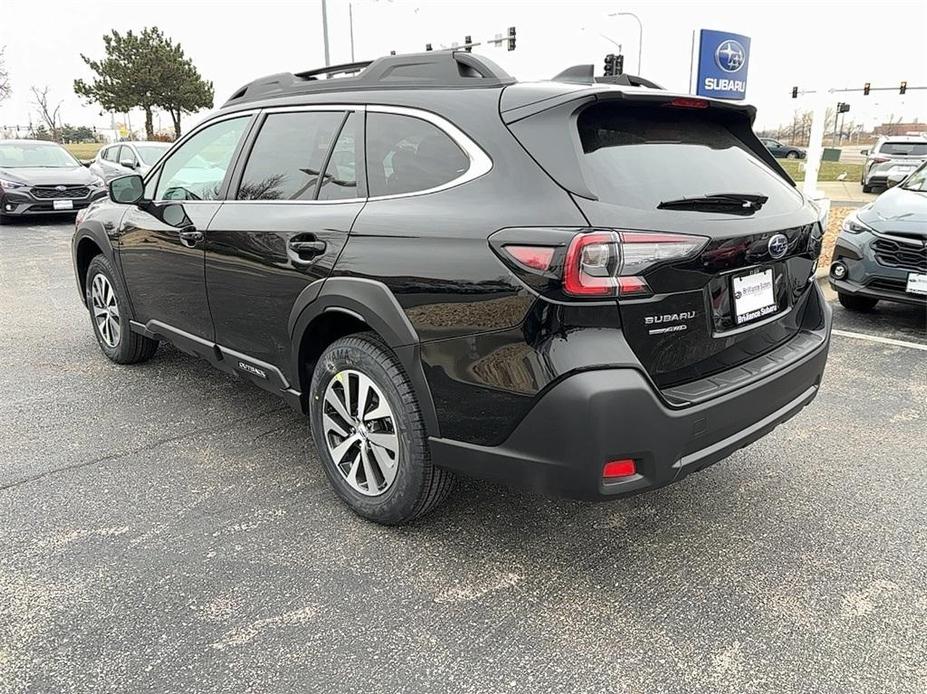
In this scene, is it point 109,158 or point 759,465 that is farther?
point 109,158

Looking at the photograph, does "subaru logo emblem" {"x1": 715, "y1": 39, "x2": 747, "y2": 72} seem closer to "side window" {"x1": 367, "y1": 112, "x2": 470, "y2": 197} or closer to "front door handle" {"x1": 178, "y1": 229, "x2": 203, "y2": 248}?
"front door handle" {"x1": 178, "y1": 229, "x2": 203, "y2": 248}

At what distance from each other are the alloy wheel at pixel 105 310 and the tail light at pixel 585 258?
3461mm

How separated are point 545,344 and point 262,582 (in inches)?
52.3

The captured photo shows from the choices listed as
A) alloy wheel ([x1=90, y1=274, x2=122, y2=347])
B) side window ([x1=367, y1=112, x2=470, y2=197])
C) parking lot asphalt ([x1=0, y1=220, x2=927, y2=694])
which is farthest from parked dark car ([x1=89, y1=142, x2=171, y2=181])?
side window ([x1=367, y1=112, x2=470, y2=197])

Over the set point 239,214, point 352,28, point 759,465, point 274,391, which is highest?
point 352,28

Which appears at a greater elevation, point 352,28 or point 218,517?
point 352,28

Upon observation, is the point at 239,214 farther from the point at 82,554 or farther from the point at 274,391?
the point at 82,554

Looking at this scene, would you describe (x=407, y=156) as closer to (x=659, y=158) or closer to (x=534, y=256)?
(x=534, y=256)

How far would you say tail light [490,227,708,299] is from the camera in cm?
218

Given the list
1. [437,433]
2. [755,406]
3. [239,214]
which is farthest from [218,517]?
[755,406]

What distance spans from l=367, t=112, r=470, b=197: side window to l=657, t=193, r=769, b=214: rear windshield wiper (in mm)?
722

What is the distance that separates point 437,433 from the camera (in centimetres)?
254

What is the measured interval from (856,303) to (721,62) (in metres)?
11.2

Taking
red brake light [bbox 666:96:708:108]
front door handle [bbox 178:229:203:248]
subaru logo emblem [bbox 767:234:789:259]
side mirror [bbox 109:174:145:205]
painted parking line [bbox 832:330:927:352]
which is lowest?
painted parking line [bbox 832:330:927:352]
